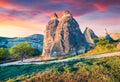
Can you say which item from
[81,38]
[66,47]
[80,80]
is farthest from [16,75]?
[81,38]

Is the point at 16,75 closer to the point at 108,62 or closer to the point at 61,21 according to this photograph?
the point at 108,62

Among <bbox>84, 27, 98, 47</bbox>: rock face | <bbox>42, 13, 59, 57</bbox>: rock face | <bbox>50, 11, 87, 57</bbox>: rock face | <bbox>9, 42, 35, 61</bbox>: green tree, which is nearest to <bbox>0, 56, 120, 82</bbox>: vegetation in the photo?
<bbox>50, 11, 87, 57</bbox>: rock face

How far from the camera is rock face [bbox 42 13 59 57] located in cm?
7656

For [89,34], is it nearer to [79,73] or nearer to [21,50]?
[21,50]

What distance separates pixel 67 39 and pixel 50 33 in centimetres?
692

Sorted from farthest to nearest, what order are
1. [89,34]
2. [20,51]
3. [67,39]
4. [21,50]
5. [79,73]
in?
[89,34]
[20,51]
[21,50]
[67,39]
[79,73]

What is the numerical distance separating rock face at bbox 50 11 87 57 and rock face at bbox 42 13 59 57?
2028 millimetres

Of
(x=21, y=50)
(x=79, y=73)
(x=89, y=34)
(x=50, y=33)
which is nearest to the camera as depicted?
(x=79, y=73)

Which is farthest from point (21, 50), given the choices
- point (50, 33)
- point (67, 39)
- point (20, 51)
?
point (67, 39)

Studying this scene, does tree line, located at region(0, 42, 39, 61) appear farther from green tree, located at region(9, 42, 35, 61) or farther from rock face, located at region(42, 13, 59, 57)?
rock face, located at region(42, 13, 59, 57)

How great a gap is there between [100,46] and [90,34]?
31.6m

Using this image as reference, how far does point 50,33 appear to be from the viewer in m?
77.8

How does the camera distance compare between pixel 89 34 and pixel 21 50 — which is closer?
pixel 21 50

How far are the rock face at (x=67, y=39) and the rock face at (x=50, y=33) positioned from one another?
203 cm
